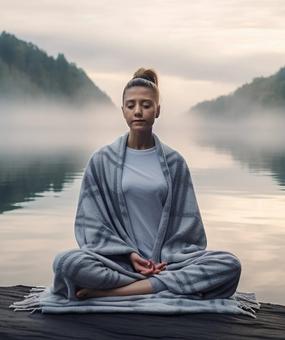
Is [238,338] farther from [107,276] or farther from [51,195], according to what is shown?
[51,195]

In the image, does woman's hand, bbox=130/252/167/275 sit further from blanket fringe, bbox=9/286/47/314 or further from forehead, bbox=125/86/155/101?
forehead, bbox=125/86/155/101

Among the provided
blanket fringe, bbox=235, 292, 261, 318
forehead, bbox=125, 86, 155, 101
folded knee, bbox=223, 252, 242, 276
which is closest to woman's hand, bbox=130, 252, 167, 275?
folded knee, bbox=223, 252, 242, 276

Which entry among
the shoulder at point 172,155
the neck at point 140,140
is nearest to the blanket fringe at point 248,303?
the shoulder at point 172,155

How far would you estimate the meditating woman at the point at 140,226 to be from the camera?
4.23 m

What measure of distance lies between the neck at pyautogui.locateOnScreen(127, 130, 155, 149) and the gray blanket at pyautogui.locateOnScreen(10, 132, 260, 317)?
29 mm

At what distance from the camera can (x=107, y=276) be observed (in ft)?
13.7

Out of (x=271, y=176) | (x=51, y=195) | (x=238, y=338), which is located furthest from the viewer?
(x=271, y=176)

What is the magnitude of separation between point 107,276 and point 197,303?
406 mm

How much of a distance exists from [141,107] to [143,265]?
27.4 inches

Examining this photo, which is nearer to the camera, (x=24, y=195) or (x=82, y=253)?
(x=82, y=253)

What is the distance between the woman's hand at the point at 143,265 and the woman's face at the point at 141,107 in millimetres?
571

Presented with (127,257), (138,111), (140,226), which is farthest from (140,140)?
(127,257)

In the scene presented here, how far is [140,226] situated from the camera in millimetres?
4379

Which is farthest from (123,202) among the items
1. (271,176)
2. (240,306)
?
(271,176)
